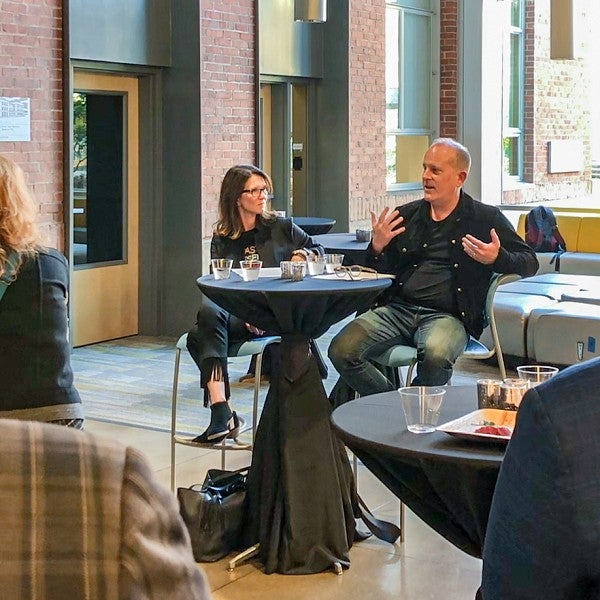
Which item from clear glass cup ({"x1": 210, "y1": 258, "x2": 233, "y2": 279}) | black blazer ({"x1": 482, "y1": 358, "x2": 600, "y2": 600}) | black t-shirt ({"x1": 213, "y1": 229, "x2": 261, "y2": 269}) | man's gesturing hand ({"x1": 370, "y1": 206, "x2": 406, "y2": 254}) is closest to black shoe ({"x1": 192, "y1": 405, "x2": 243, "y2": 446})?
clear glass cup ({"x1": 210, "y1": 258, "x2": 233, "y2": 279})

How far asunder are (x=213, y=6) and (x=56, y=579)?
27.6 ft

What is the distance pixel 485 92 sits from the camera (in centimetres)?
1278

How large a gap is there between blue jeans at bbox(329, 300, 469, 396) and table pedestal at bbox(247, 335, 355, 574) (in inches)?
23.5

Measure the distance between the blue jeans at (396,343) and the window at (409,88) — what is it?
23.7 feet

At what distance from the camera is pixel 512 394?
264 centimetres

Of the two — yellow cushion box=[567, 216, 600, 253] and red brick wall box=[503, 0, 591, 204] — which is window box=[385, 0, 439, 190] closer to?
red brick wall box=[503, 0, 591, 204]

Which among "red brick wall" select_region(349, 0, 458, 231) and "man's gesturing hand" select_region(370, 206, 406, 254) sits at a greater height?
"red brick wall" select_region(349, 0, 458, 231)

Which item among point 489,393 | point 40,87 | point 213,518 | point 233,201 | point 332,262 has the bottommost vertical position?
point 213,518

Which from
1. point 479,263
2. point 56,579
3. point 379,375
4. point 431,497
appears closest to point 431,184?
point 479,263

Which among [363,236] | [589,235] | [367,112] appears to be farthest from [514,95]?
[363,236]

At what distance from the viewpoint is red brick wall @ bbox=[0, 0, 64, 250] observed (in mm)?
7336

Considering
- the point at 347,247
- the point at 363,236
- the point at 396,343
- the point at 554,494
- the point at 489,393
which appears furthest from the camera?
the point at 363,236

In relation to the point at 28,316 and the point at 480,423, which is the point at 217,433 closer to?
the point at 28,316

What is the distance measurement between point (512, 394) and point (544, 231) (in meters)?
7.86
